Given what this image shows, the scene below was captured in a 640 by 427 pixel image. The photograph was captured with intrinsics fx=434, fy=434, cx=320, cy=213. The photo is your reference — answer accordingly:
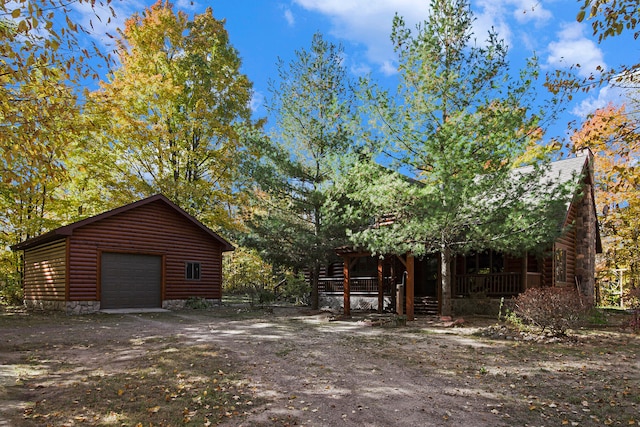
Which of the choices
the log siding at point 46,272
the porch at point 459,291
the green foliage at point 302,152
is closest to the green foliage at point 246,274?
the porch at point 459,291

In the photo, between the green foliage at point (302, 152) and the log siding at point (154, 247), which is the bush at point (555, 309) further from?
the log siding at point (154, 247)

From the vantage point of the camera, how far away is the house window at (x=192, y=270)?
19975mm

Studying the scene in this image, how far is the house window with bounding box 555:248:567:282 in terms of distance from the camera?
60.0 ft

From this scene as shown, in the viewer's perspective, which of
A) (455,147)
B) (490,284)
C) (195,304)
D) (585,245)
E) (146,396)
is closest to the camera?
(146,396)

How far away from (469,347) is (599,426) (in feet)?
14.9

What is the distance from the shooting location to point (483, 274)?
1720 cm

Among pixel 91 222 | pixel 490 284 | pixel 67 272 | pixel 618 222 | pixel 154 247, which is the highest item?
pixel 618 222

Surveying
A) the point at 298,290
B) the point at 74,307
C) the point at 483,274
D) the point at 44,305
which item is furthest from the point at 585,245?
the point at 44,305

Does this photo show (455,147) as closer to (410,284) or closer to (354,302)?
(410,284)

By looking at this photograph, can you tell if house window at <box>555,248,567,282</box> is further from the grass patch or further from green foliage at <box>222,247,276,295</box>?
green foliage at <box>222,247,276,295</box>

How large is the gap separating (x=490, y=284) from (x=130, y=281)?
14678 mm

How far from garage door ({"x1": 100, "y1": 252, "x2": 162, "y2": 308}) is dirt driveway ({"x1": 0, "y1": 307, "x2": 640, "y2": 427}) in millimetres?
6408

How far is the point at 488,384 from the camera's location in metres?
6.59

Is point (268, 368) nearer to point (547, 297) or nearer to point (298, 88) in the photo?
point (547, 297)
